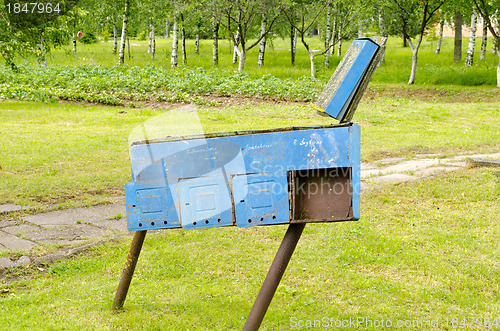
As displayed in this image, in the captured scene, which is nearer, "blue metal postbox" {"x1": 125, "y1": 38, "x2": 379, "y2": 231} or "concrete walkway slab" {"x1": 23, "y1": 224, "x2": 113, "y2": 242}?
"blue metal postbox" {"x1": 125, "y1": 38, "x2": 379, "y2": 231}

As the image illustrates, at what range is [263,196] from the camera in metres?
3.05

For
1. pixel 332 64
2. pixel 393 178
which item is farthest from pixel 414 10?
pixel 393 178

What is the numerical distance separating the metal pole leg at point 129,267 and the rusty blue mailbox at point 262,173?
46 centimetres

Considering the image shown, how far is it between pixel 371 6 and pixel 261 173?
23.4 m

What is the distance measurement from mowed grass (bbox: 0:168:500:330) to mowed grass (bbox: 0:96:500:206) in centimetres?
162

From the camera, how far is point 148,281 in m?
4.63

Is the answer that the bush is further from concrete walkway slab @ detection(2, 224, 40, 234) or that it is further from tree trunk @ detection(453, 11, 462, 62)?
concrete walkway slab @ detection(2, 224, 40, 234)

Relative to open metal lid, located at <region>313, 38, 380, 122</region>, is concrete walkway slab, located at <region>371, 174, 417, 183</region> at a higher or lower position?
lower

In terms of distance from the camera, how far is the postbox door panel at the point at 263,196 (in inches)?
120

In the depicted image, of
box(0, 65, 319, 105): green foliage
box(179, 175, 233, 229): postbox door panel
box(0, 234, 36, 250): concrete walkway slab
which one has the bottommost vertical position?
box(0, 234, 36, 250): concrete walkway slab

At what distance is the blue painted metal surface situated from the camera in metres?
2.98

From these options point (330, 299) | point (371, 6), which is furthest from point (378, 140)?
point (371, 6)

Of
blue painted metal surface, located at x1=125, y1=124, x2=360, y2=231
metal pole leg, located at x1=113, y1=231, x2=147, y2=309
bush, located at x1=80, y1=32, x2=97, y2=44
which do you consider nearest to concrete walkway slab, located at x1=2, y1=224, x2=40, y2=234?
metal pole leg, located at x1=113, y1=231, x2=147, y2=309

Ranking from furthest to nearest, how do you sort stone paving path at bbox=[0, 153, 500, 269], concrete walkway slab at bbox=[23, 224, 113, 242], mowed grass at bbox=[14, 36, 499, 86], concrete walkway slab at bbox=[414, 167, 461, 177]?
1. mowed grass at bbox=[14, 36, 499, 86]
2. concrete walkway slab at bbox=[414, 167, 461, 177]
3. concrete walkway slab at bbox=[23, 224, 113, 242]
4. stone paving path at bbox=[0, 153, 500, 269]
